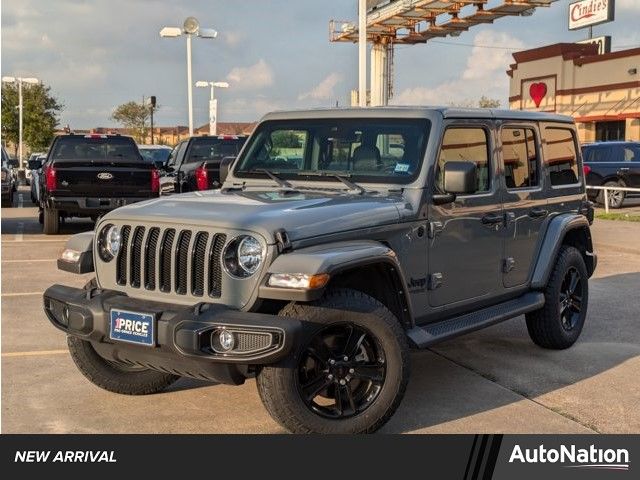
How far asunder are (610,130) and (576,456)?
39.1 meters

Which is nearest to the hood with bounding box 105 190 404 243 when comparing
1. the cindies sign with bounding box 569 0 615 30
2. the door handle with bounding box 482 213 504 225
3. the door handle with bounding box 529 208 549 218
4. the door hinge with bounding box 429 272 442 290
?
the door hinge with bounding box 429 272 442 290

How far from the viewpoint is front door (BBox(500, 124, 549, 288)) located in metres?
6.15

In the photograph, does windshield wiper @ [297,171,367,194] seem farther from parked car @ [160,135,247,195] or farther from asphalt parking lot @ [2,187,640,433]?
parked car @ [160,135,247,195]

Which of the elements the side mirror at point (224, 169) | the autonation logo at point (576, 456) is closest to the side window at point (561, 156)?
the side mirror at point (224, 169)

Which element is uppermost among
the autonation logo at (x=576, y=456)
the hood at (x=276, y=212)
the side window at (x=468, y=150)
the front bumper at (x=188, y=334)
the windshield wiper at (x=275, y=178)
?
the side window at (x=468, y=150)

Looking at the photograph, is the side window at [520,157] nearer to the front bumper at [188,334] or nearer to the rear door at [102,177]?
the front bumper at [188,334]

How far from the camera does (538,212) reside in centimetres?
652

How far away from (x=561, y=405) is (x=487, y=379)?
2.33 ft

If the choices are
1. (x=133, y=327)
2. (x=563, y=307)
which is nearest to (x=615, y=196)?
(x=563, y=307)

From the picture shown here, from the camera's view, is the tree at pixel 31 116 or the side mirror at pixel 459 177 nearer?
the side mirror at pixel 459 177

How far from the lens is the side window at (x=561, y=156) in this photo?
6.84 metres

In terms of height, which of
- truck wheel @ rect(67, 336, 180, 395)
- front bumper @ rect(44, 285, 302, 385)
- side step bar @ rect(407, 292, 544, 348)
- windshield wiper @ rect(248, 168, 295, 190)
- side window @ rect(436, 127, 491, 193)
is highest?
side window @ rect(436, 127, 491, 193)

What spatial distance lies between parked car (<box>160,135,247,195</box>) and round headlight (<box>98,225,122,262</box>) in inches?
394

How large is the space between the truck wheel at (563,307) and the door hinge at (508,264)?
60 centimetres
